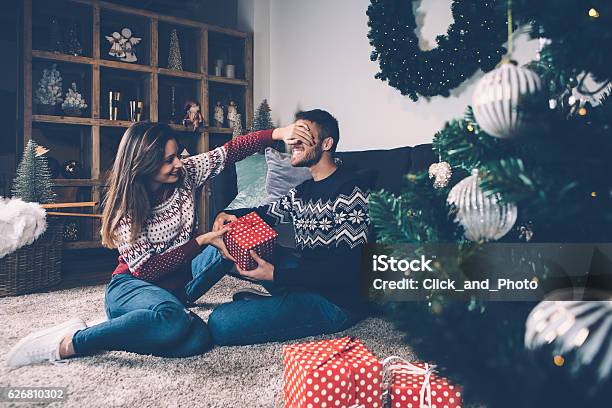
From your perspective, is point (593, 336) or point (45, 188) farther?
point (45, 188)

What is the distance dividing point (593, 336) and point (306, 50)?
3.26 metres

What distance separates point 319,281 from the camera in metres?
1.54

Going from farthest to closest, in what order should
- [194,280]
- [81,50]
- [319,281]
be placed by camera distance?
[81,50] < [194,280] < [319,281]

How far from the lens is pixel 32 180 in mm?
2469

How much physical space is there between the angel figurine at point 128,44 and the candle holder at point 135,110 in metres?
0.33

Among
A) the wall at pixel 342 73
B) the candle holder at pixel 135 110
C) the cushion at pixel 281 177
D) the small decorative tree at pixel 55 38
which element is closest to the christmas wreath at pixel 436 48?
the wall at pixel 342 73

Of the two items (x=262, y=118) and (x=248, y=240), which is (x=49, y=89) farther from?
(x=248, y=240)

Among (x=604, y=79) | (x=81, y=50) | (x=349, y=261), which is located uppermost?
(x=81, y=50)

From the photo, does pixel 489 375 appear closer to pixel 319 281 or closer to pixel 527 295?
pixel 527 295

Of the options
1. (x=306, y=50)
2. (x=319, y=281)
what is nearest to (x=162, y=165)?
(x=319, y=281)

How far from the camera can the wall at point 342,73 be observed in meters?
2.51

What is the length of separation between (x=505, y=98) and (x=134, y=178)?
1.24 meters

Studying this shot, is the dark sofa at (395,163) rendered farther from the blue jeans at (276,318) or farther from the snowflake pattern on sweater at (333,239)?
the blue jeans at (276,318)

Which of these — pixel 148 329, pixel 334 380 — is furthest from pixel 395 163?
pixel 334 380
